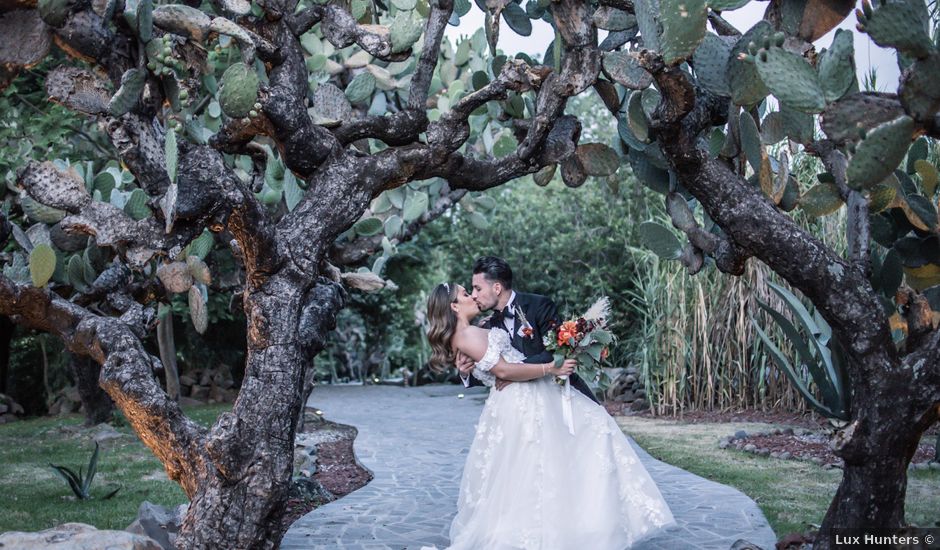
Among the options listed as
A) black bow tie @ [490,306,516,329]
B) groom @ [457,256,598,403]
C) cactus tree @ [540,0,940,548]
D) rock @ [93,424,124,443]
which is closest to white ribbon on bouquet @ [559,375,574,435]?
groom @ [457,256,598,403]

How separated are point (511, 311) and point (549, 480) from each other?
38.3 inches

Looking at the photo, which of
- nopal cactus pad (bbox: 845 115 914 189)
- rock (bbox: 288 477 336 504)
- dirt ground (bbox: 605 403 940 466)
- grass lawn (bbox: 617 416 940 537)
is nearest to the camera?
nopal cactus pad (bbox: 845 115 914 189)

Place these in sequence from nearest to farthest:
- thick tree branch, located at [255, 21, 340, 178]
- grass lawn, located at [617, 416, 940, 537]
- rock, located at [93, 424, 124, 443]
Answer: thick tree branch, located at [255, 21, 340, 178]
grass lawn, located at [617, 416, 940, 537]
rock, located at [93, 424, 124, 443]

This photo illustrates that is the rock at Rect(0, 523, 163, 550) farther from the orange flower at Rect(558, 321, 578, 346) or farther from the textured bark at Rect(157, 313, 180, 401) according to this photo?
the textured bark at Rect(157, 313, 180, 401)

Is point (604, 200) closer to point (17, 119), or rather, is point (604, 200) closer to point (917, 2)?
point (17, 119)

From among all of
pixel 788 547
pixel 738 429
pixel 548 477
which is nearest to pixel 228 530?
pixel 548 477

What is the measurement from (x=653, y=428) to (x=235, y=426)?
689 cm

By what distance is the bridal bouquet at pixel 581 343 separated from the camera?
4.63 m

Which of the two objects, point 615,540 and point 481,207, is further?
point 481,207

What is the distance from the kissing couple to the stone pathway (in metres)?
0.50


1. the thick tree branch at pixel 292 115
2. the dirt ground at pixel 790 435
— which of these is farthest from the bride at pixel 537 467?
the dirt ground at pixel 790 435

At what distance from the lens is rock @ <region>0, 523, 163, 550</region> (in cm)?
355

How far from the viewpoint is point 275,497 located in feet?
14.4

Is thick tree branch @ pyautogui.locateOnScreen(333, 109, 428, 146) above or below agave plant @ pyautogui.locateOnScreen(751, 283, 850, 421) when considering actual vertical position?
above
